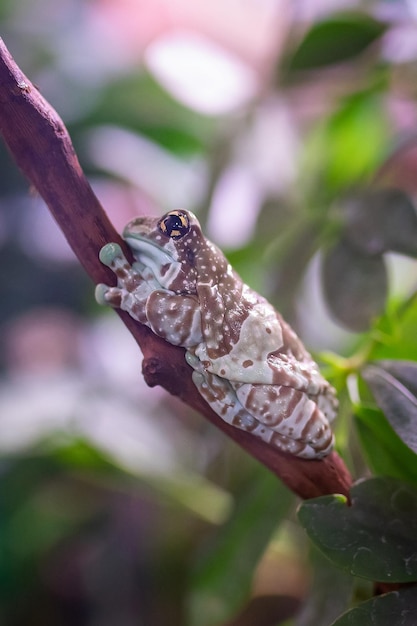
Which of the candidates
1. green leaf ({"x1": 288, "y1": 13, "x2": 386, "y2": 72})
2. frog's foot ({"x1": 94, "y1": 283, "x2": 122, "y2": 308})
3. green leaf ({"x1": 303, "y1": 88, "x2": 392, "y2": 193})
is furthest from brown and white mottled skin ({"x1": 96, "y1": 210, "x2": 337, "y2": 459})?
green leaf ({"x1": 303, "y1": 88, "x2": 392, "y2": 193})

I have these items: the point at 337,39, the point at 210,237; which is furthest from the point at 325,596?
the point at 337,39

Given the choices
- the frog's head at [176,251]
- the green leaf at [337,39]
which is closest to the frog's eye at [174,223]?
the frog's head at [176,251]

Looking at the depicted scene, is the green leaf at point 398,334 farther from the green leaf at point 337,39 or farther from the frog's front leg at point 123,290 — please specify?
the green leaf at point 337,39

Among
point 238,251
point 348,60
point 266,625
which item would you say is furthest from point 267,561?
point 348,60

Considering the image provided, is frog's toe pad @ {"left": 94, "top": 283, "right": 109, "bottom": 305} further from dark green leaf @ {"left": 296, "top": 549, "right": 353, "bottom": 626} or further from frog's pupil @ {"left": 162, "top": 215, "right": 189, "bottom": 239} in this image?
dark green leaf @ {"left": 296, "top": 549, "right": 353, "bottom": 626}

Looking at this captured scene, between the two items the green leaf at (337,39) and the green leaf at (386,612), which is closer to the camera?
the green leaf at (386,612)

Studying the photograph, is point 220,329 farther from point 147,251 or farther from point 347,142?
point 347,142
